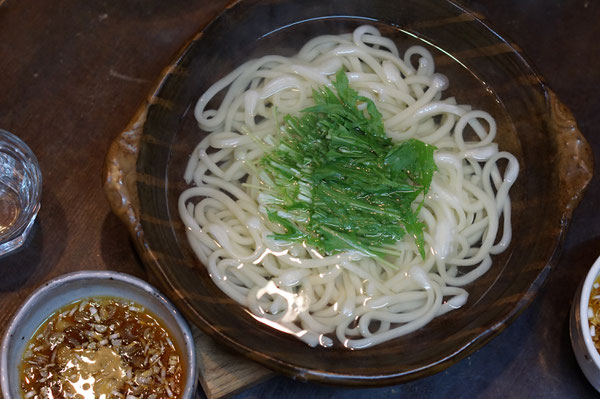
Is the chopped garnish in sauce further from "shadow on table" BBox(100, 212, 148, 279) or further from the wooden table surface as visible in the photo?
"shadow on table" BBox(100, 212, 148, 279)

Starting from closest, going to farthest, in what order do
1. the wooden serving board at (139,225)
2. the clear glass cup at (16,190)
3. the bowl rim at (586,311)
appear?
the wooden serving board at (139,225) → the bowl rim at (586,311) → the clear glass cup at (16,190)

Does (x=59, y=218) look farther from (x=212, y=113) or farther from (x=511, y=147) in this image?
(x=511, y=147)

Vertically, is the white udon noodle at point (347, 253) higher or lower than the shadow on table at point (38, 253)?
higher

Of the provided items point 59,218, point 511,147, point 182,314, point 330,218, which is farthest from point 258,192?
point 511,147

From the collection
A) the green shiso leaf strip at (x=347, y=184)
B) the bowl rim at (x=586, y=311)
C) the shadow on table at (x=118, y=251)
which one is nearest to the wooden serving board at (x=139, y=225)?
the shadow on table at (x=118, y=251)

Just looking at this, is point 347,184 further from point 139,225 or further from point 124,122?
point 124,122

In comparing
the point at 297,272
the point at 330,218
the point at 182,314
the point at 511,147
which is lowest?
the point at 182,314

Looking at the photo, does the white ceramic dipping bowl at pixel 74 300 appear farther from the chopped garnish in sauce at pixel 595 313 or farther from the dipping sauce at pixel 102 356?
the chopped garnish in sauce at pixel 595 313
